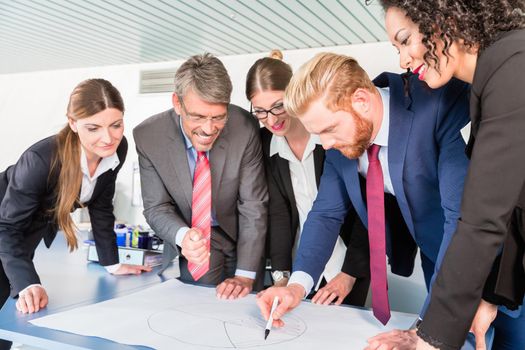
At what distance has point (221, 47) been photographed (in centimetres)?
364

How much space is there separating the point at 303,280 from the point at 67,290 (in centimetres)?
92

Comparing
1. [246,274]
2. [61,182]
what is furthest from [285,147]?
[61,182]

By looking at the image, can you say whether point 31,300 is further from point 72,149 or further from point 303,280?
point 303,280

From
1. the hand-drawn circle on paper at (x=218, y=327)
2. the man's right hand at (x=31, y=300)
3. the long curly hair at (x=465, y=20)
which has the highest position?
the long curly hair at (x=465, y=20)

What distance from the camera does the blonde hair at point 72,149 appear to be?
65.6 inches

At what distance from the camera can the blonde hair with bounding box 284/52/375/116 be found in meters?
1.32

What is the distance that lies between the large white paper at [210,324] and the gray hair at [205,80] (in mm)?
712

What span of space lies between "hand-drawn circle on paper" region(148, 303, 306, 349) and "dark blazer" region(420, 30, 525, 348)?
39 centimetres

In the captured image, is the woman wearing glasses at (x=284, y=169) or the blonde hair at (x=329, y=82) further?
the woman wearing glasses at (x=284, y=169)

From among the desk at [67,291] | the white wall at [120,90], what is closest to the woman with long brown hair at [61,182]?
the desk at [67,291]

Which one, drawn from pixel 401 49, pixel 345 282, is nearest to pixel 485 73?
pixel 401 49

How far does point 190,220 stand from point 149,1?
62.2 inches

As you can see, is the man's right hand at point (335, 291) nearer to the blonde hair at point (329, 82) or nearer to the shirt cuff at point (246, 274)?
the shirt cuff at point (246, 274)

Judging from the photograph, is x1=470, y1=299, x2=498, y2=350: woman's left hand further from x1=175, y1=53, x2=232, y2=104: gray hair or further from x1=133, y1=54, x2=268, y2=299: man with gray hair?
x1=175, y1=53, x2=232, y2=104: gray hair
